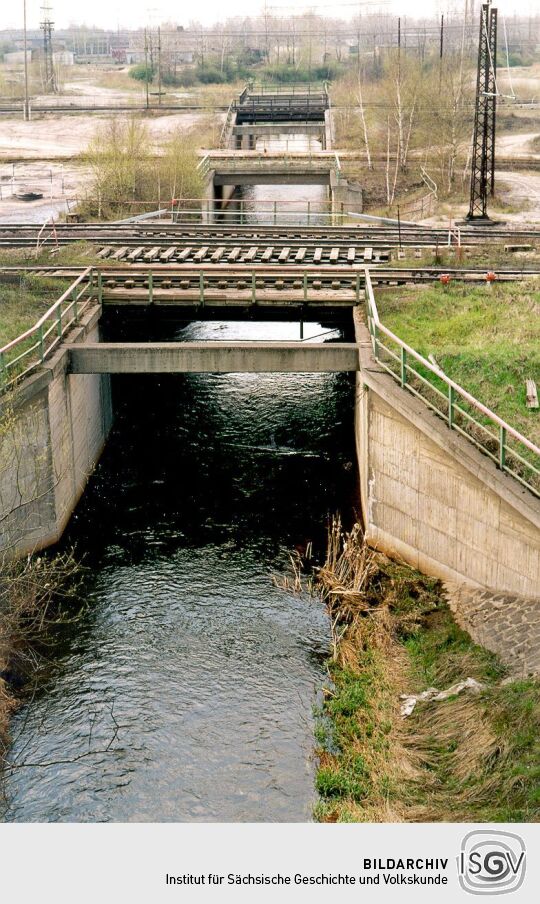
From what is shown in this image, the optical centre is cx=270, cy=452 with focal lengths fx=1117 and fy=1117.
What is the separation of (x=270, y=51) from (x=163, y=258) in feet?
406

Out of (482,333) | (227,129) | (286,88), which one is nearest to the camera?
(482,333)

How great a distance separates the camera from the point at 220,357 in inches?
955

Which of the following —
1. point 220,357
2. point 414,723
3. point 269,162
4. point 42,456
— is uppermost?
point 269,162

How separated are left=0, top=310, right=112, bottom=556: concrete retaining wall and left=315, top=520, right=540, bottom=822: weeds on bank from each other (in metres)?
6.15

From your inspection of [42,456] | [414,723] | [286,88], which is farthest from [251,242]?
[286,88]

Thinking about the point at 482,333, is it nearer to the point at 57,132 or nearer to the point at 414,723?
the point at 414,723

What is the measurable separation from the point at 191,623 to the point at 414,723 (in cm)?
517

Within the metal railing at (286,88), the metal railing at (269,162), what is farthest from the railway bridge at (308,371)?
the metal railing at (286,88)

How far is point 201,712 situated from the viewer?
→ 17.5 metres

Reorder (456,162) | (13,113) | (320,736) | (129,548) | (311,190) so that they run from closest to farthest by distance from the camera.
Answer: (320,736) < (129,548) < (456,162) < (311,190) < (13,113)

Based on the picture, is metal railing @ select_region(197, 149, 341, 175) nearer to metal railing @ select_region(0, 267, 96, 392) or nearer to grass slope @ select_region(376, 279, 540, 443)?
grass slope @ select_region(376, 279, 540, 443)

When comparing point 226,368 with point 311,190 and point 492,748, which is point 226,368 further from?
point 311,190

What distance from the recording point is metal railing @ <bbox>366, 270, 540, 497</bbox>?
18734mm

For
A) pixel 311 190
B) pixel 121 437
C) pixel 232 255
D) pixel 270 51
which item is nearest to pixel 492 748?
pixel 121 437
